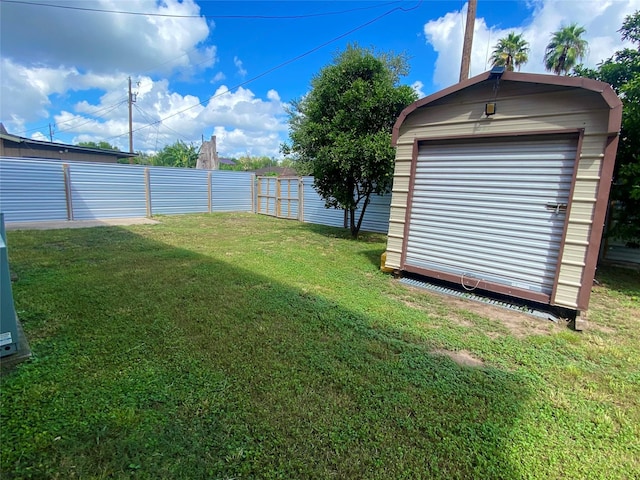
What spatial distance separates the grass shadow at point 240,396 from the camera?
4.87ft

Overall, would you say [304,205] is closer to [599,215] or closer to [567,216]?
[567,216]

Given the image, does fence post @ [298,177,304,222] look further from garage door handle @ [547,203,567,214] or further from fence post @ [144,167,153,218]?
garage door handle @ [547,203,567,214]

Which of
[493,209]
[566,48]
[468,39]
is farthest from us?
[566,48]

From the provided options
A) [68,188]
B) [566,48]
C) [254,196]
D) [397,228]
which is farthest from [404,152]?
[566,48]

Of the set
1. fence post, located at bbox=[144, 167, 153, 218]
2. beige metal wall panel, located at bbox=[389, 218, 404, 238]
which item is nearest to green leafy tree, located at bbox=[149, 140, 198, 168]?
fence post, located at bbox=[144, 167, 153, 218]

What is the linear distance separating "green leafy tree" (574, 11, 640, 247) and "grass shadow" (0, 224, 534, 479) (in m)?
4.62

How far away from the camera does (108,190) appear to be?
35.4ft

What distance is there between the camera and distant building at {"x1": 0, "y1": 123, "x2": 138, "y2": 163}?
12.4 m

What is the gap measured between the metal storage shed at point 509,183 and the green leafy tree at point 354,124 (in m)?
2.27


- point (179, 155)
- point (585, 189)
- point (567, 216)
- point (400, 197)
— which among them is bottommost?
point (567, 216)

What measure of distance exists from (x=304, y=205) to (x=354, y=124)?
17.7 ft

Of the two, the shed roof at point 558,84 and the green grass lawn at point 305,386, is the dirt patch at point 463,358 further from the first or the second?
the shed roof at point 558,84

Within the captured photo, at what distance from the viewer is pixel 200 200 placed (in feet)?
44.2

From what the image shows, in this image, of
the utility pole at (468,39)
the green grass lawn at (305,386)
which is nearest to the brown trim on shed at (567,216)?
the green grass lawn at (305,386)
